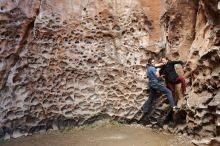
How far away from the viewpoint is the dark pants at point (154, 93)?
26.5 feet

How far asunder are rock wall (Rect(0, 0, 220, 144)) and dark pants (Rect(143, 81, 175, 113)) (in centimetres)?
31

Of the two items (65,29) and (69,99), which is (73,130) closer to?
(69,99)

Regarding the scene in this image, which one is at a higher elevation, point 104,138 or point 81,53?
point 81,53

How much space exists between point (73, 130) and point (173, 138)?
217 cm

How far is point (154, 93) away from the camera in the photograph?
8492 mm

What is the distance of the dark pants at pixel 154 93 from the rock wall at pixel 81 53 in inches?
12.1

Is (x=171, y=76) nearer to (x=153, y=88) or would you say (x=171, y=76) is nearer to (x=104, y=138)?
(x=153, y=88)

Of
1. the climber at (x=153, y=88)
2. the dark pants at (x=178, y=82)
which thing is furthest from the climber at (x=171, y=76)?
the climber at (x=153, y=88)

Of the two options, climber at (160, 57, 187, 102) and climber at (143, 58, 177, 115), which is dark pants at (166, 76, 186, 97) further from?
climber at (143, 58, 177, 115)

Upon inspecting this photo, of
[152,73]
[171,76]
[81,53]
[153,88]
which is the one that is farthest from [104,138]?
[81,53]

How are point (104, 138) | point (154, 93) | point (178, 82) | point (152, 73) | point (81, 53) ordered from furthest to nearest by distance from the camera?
point (81, 53) → point (154, 93) → point (152, 73) → point (178, 82) → point (104, 138)

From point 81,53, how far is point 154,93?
Answer: 1821 millimetres

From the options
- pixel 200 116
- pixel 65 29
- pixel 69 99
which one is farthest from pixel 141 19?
pixel 200 116

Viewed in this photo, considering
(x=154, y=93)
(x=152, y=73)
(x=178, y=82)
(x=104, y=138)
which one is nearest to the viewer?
(x=104, y=138)
